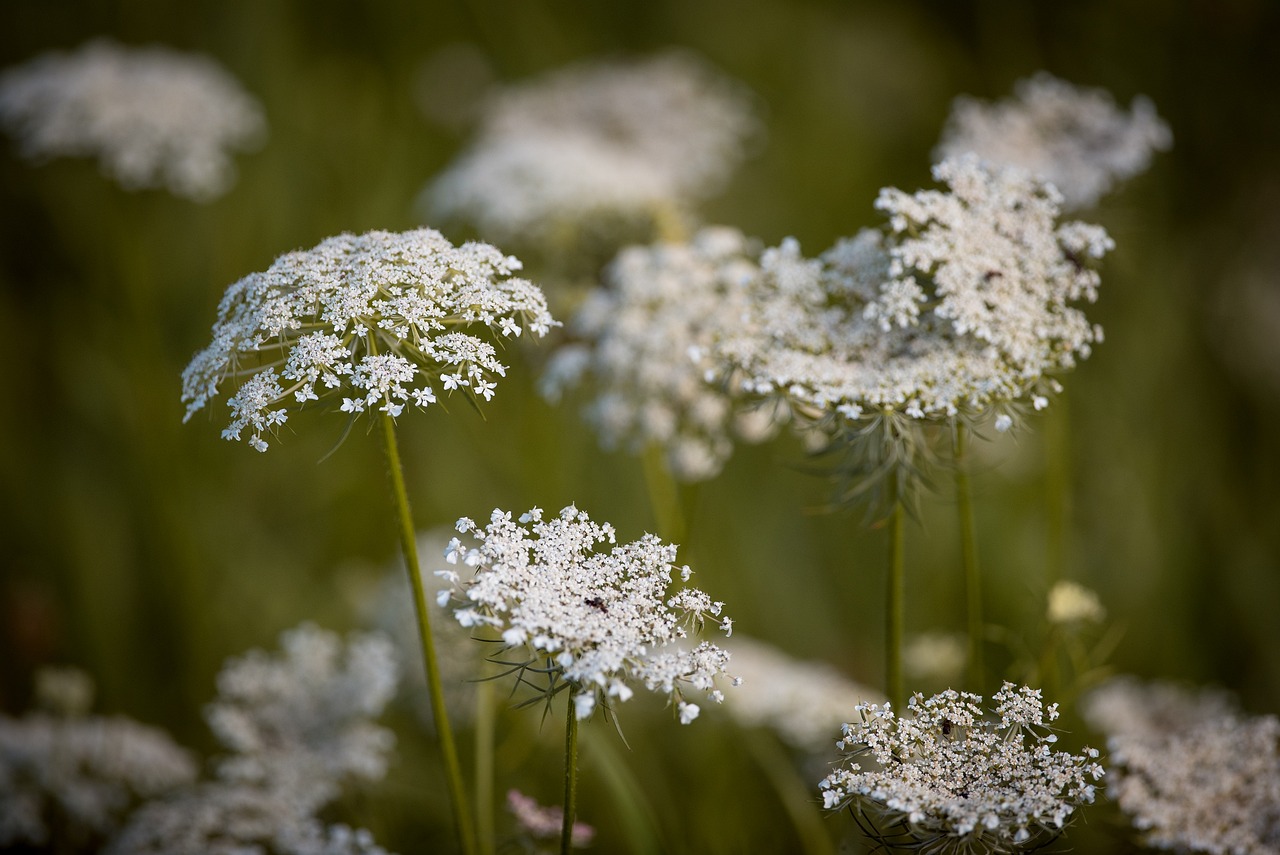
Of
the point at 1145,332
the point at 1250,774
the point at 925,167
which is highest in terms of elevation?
the point at 925,167

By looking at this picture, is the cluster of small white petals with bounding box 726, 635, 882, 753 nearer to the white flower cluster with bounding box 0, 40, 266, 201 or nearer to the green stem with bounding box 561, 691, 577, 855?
the green stem with bounding box 561, 691, 577, 855

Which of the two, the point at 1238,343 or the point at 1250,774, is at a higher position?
the point at 1238,343

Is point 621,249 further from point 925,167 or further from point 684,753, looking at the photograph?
point 925,167

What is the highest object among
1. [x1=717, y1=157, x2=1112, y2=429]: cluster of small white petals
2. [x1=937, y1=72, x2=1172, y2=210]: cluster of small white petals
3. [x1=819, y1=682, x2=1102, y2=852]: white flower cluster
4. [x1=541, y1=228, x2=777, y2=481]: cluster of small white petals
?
[x1=937, y1=72, x2=1172, y2=210]: cluster of small white petals

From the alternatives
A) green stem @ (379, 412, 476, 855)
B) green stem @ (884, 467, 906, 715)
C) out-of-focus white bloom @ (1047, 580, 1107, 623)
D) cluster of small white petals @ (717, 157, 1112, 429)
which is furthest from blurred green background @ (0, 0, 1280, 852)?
cluster of small white petals @ (717, 157, 1112, 429)

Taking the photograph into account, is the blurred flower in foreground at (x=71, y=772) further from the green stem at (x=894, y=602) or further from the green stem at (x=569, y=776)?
the green stem at (x=894, y=602)

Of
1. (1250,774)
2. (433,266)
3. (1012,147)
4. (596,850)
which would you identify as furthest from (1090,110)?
(596,850)

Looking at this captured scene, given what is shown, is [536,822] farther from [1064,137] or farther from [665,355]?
[1064,137]
